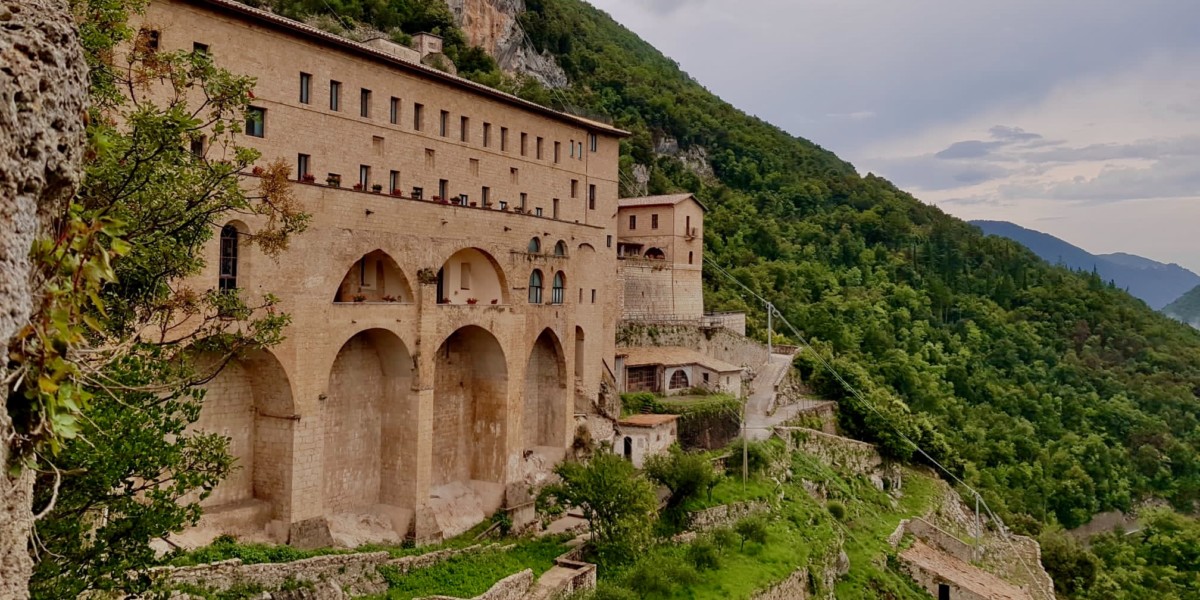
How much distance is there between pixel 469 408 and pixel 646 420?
958cm

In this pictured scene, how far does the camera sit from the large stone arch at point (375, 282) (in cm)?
2653

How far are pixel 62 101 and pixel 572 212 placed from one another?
38.0m

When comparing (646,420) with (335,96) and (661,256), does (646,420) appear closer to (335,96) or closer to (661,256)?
(661,256)

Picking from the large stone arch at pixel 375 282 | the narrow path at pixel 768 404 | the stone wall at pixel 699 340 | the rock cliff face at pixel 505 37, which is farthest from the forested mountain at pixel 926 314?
Answer: the large stone arch at pixel 375 282

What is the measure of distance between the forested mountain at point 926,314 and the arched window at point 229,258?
2991 centimetres

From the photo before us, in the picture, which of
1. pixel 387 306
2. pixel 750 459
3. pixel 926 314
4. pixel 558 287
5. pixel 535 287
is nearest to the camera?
pixel 387 306

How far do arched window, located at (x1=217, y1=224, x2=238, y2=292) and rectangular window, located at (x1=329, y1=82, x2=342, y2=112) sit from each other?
9481 millimetres

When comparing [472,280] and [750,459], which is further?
[750,459]

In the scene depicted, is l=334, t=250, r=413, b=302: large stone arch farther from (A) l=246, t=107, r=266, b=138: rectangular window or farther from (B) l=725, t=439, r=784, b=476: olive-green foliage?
(B) l=725, t=439, r=784, b=476: olive-green foliage

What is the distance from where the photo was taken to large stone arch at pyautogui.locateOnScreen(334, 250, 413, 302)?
87.0 feet

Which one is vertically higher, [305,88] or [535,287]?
[305,88]

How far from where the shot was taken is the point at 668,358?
45.6 metres

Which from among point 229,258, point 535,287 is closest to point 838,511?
point 535,287

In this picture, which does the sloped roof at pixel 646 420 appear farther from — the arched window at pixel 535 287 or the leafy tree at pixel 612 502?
the arched window at pixel 535 287
